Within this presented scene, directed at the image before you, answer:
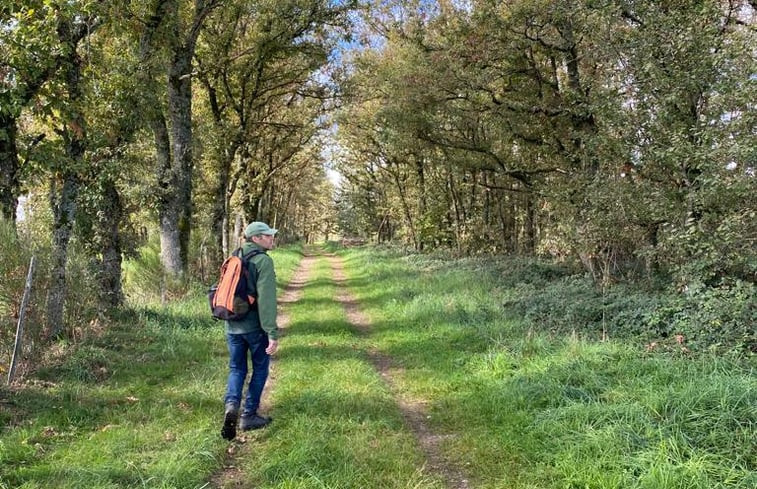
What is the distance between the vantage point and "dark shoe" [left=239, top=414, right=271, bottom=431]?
5477mm

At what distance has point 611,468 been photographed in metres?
4.27

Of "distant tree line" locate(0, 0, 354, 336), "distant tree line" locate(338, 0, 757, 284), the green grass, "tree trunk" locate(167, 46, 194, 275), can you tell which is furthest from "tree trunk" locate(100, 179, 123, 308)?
"distant tree line" locate(338, 0, 757, 284)

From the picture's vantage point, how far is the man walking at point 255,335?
17.6 feet

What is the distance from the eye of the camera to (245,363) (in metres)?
5.61

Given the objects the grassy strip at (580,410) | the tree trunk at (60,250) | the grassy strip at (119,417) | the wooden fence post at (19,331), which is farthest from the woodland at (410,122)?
the grassy strip at (580,410)

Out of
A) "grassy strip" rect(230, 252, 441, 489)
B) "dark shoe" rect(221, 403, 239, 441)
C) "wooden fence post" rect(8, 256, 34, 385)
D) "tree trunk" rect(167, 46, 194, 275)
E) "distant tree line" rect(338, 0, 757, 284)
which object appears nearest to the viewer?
"grassy strip" rect(230, 252, 441, 489)

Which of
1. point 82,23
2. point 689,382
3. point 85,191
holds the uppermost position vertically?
point 82,23

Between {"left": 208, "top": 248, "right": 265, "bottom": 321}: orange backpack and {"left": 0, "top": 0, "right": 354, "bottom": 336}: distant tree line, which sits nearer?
{"left": 208, "top": 248, "right": 265, "bottom": 321}: orange backpack

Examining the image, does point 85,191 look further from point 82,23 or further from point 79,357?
point 79,357

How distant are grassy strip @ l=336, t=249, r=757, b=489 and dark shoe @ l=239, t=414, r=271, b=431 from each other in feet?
6.21

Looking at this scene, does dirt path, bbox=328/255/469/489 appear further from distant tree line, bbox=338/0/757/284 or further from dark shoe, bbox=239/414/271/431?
distant tree line, bbox=338/0/757/284

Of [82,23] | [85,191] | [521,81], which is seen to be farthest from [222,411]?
[521,81]

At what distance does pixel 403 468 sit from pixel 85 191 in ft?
30.1

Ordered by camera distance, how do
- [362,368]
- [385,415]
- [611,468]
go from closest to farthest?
[611,468] < [385,415] < [362,368]
